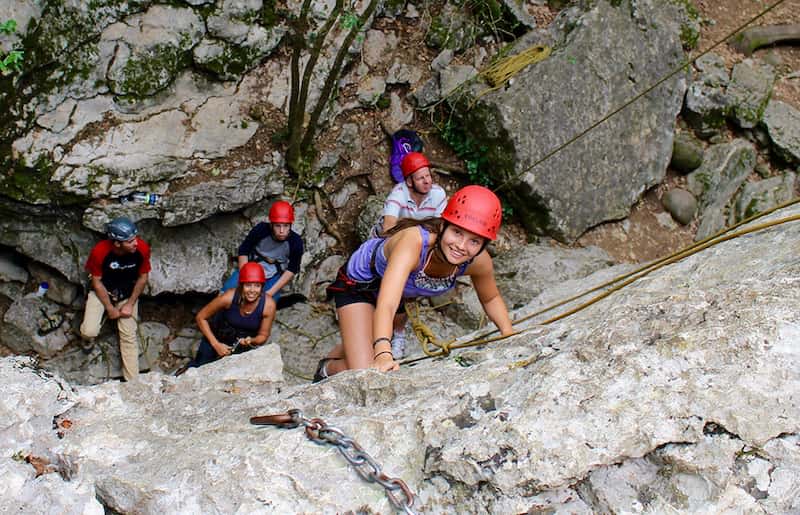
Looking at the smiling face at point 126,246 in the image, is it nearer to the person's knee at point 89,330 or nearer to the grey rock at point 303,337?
the person's knee at point 89,330

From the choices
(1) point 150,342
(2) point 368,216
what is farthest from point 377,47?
(1) point 150,342

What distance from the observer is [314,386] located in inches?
112

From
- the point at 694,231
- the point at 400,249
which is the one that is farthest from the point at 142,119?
the point at 694,231

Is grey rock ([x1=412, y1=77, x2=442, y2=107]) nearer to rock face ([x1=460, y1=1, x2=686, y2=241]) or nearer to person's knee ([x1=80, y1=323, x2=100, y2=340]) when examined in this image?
rock face ([x1=460, y1=1, x2=686, y2=241])

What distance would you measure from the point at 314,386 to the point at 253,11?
523 centimetres

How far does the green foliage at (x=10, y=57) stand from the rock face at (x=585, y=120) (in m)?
4.17

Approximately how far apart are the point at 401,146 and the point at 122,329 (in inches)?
125

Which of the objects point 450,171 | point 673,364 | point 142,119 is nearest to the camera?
point 673,364

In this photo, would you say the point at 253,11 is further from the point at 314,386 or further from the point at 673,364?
the point at 673,364

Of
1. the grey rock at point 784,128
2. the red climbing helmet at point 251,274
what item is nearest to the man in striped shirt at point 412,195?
the red climbing helmet at point 251,274

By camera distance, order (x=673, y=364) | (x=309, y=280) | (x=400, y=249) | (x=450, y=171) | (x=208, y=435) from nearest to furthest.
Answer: (x=673, y=364)
(x=208, y=435)
(x=400, y=249)
(x=309, y=280)
(x=450, y=171)

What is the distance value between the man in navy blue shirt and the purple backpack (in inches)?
67.7

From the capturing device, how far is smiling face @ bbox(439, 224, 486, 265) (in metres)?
3.29

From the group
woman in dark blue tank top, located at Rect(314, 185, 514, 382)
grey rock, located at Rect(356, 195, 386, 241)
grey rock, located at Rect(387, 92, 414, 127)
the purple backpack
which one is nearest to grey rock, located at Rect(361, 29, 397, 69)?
grey rock, located at Rect(387, 92, 414, 127)
